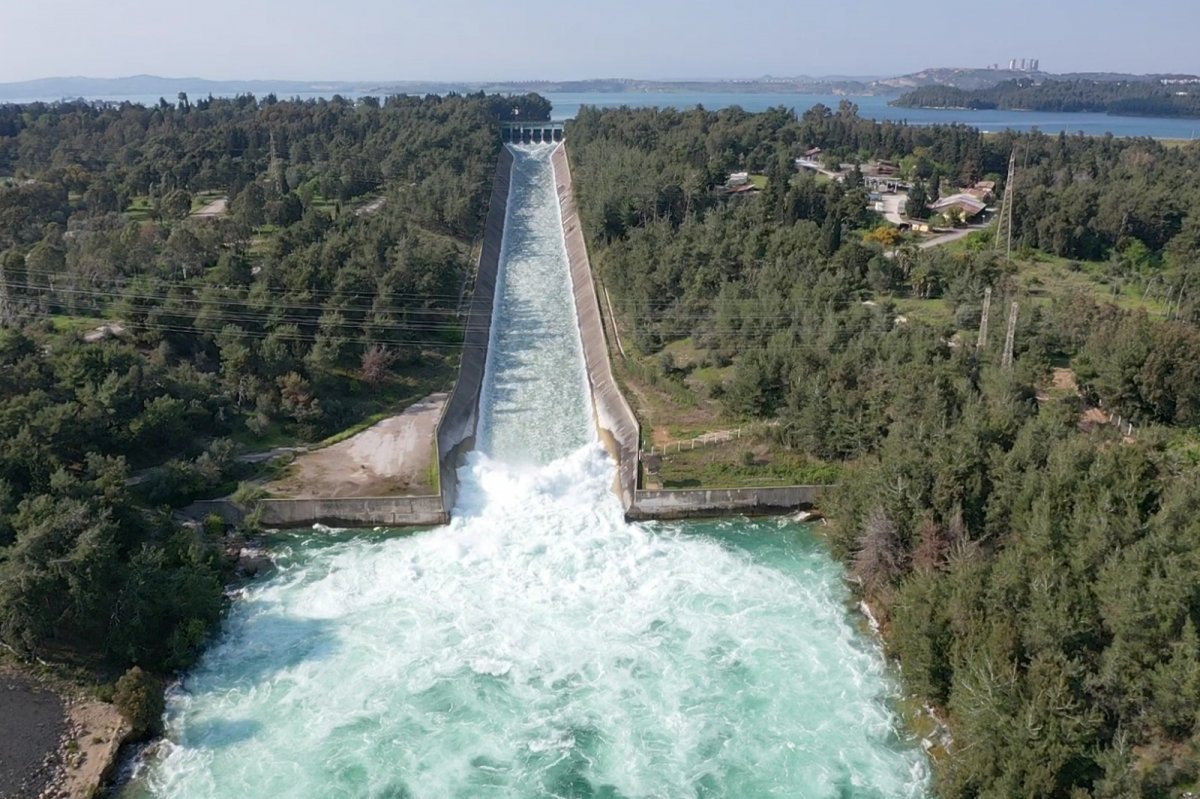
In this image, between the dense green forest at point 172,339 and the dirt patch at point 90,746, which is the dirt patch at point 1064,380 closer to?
the dense green forest at point 172,339

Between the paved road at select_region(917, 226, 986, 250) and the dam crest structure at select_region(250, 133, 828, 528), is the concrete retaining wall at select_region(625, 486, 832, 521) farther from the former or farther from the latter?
the paved road at select_region(917, 226, 986, 250)

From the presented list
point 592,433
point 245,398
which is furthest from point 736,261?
point 245,398

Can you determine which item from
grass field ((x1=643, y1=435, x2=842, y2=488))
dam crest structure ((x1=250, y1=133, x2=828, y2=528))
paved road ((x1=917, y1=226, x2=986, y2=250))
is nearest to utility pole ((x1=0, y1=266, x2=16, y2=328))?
dam crest structure ((x1=250, y1=133, x2=828, y2=528))

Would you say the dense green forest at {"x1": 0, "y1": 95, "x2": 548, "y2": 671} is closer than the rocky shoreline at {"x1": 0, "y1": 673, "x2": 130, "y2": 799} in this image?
No

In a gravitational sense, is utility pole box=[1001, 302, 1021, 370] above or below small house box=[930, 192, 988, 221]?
below

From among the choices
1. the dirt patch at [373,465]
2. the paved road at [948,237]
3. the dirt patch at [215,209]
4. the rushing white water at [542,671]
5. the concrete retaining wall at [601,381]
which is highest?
the dirt patch at [215,209]

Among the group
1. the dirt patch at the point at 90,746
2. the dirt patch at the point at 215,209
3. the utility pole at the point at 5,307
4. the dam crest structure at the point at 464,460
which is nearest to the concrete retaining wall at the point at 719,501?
the dam crest structure at the point at 464,460

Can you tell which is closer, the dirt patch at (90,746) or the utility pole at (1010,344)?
the dirt patch at (90,746)

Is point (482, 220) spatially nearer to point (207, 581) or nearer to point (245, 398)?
point (245, 398)
